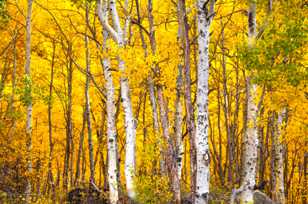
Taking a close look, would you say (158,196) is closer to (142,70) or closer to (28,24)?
(142,70)

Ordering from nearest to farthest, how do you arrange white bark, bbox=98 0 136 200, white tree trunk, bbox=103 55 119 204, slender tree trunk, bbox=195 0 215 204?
slender tree trunk, bbox=195 0 215 204 < white bark, bbox=98 0 136 200 < white tree trunk, bbox=103 55 119 204

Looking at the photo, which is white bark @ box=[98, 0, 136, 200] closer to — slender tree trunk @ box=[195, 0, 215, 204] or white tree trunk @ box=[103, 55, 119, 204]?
white tree trunk @ box=[103, 55, 119, 204]

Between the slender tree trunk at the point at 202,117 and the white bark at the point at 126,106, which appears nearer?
the slender tree trunk at the point at 202,117

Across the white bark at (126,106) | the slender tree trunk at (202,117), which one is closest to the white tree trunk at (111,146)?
the white bark at (126,106)

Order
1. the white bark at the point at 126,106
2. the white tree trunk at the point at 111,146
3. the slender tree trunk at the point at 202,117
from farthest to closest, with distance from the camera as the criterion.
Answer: the white tree trunk at the point at 111,146, the white bark at the point at 126,106, the slender tree trunk at the point at 202,117

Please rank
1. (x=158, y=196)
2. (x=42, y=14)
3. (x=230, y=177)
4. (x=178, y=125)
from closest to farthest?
(x=158, y=196) → (x=178, y=125) → (x=42, y=14) → (x=230, y=177)

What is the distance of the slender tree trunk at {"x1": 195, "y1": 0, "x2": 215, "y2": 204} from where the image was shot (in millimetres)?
8492

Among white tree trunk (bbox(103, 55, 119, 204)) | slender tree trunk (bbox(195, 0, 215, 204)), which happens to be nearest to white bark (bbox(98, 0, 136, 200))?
white tree trunk (bbox(103, 55, 119, 204))

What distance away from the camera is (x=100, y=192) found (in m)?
14.6

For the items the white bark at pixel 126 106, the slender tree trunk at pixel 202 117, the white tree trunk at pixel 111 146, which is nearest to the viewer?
the slender tree trunk at pixel 202 117

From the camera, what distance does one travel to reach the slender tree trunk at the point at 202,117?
849 cm

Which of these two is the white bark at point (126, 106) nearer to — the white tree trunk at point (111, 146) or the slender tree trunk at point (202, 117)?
the white tree trunk at point (111, 146)

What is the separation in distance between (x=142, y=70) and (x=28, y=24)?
487 cm

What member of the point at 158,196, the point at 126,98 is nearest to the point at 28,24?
the point at 126,98
